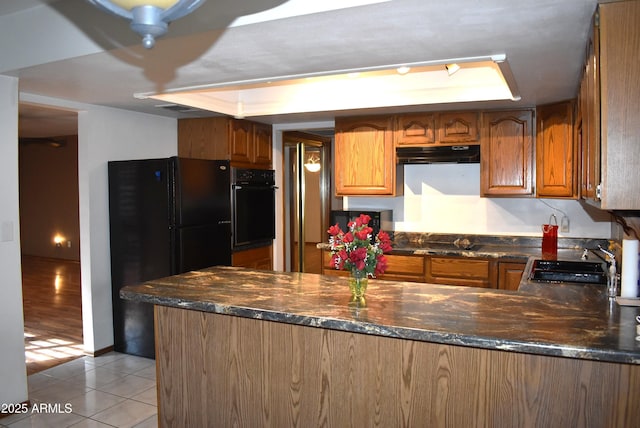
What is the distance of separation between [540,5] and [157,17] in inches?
58.3

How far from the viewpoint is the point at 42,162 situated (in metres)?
9.23

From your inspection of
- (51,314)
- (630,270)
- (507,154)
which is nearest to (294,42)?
(630,270)

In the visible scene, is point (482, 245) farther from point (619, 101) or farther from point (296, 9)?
point (296, 9)

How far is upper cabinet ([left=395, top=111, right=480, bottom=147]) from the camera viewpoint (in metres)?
4.29

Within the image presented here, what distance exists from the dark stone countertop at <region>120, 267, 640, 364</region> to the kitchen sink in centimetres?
26

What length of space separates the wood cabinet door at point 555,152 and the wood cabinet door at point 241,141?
8.73 ft

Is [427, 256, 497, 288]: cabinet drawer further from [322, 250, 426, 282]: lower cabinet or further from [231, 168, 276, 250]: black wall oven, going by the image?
[231, 168, 276, 250]: black wall oven

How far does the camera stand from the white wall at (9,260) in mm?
3189

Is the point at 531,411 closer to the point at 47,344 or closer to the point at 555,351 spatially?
the point at 555,351

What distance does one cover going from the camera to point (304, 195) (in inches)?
252

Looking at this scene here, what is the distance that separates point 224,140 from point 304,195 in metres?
1.87

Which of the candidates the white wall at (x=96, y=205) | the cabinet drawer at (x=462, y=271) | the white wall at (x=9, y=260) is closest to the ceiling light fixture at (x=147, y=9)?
the white wall at (x=9, y=260)

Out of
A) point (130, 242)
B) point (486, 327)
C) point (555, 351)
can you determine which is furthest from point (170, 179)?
point (555, 351)

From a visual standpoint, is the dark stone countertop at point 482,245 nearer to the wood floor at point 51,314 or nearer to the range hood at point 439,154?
the range hood at point 439,154
